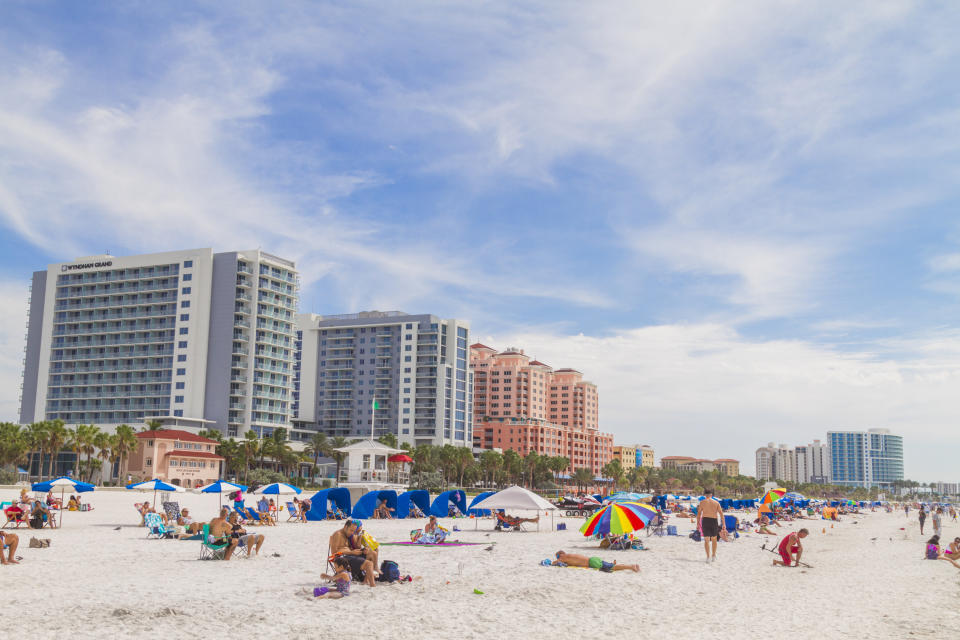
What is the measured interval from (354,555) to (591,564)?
5993 millimetres

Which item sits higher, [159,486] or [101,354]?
[101,354]

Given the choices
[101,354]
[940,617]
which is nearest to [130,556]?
[940,617]

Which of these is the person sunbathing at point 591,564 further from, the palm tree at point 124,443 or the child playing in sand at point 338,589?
the palm tree at point 124,443

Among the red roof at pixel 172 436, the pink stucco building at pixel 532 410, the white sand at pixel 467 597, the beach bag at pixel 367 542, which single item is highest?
the pink stucco building at pixel 532 410

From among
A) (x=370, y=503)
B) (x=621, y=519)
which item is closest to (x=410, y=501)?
(x=370, y=503)

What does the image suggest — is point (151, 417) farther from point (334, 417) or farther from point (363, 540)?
point (363, 540)

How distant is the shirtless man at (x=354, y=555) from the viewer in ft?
47.8

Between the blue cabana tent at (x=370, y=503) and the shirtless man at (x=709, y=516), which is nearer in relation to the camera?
the shirtless man at (x=709, y=516)

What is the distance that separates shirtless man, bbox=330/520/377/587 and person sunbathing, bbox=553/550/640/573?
549 centimetres

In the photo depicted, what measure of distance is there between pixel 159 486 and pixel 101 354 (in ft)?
332

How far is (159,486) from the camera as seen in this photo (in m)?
30.1

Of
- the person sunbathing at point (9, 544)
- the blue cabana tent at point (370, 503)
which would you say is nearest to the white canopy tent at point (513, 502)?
the blue cabana tent at point (370, 503)

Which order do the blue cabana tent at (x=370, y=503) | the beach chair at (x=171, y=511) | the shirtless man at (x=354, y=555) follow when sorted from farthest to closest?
the blue cabana tent at (x=370, y=503) < the beach chair at (x=171, y=511) < the shirtless man at (x=354, y=555)

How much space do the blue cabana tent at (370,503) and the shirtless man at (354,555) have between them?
74.6 ft
